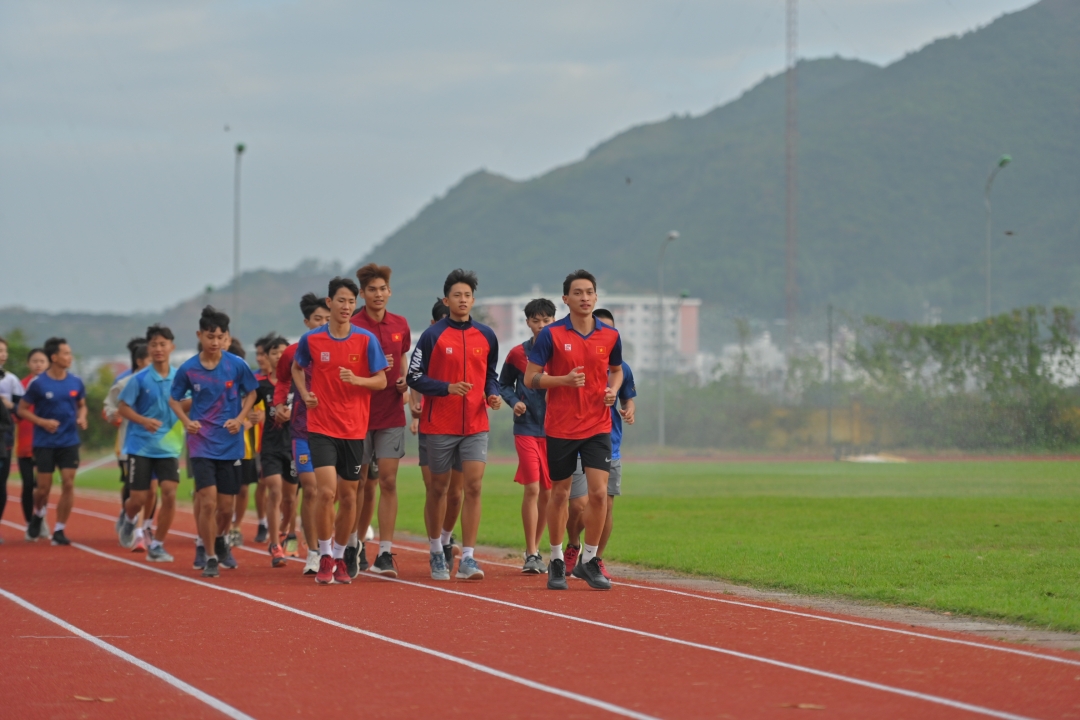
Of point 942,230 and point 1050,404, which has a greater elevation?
point 942,230

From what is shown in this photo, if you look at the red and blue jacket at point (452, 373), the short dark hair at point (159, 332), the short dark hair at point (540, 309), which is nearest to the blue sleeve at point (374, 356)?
the red and blue jacket at point (452, 373)

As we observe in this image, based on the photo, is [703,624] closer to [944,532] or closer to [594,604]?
[594,604]

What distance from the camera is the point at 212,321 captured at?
12.3 meters

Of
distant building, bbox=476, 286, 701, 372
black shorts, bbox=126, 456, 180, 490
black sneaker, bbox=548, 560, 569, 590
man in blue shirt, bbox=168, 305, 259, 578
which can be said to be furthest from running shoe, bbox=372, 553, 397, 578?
→ distant building, bbox=476, 286, 701, 372

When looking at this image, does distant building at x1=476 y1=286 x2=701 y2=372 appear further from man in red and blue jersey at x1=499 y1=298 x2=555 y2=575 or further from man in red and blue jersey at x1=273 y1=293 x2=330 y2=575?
man in red and blue jersey at x1=499 y1=298 x2=555 y2=575

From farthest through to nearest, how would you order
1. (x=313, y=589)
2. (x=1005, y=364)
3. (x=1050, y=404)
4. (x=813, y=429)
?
1. (x=813, y=429)
2. (x=1005, y=364)
3. (x=1050, y=404)
4. (x=313, y=589)

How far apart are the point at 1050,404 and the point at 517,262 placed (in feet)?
491

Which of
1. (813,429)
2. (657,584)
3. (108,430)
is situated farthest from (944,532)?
(108,430)

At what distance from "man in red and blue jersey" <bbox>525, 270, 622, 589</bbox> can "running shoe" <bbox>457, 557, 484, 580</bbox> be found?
0.75 m

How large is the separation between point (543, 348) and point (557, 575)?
5.68ft

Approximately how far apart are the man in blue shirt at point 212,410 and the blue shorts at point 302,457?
0.78 metres

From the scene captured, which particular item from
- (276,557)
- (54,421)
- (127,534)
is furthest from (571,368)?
(54,421)

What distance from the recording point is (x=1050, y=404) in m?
26.5

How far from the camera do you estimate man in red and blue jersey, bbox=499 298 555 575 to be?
11.6 m
